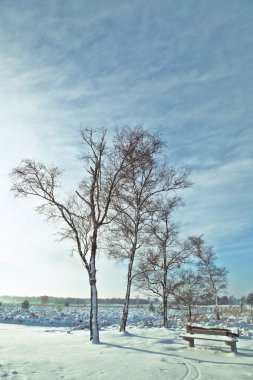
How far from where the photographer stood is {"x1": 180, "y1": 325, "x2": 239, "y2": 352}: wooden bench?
40.1 ft

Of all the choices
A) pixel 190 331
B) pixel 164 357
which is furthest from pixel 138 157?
pixel 164 357

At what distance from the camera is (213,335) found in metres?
13.0

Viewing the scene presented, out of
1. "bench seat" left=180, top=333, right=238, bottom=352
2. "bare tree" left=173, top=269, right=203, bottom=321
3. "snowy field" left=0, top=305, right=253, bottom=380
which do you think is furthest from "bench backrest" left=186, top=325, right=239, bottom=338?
"bare tree" left=173, top=269, right=203, bottom=321

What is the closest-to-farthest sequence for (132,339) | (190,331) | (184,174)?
(190,331) → (132,339) → (184,174)

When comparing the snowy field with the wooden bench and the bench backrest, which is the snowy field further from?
the bench backrest

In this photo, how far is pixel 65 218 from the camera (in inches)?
694

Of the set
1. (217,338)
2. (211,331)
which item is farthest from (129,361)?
(211,331)

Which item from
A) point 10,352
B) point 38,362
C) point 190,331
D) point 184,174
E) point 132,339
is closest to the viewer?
point 38,362

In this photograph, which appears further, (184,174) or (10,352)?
(184,174)

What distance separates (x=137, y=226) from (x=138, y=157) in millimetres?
4633

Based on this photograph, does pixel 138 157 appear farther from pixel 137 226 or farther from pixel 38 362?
pixel 38 362

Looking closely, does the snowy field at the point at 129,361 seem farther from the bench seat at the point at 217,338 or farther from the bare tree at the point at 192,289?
the bare tree at the point at 192,289

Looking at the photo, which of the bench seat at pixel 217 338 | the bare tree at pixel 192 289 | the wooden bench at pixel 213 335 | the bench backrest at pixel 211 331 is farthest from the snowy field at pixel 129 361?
the bare tree at pixel 192 289

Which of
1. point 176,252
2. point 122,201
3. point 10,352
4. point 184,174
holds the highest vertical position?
point 184,174
